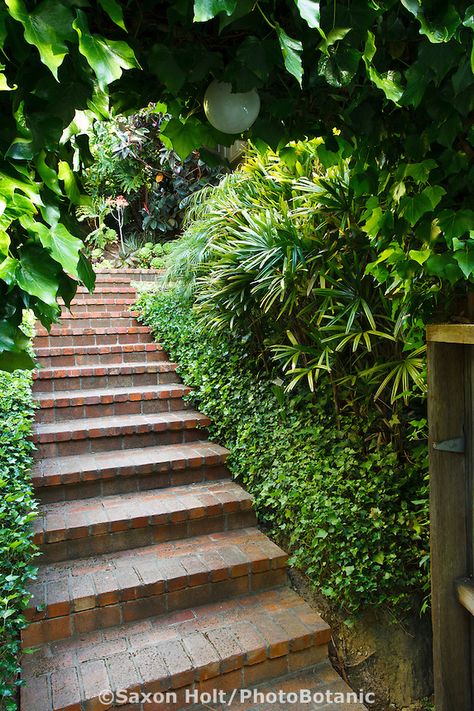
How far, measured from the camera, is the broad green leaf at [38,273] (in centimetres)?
71

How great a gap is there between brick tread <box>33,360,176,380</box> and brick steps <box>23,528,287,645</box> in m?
1.53

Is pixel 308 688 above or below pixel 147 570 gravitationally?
below

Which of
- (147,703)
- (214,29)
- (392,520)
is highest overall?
(214,29)

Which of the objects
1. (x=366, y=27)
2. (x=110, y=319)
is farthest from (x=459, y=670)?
(x=110, y=319)

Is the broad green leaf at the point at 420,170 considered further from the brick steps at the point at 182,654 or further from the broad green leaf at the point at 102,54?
the brick steps at the point at 182,654

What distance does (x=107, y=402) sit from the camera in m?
3.22

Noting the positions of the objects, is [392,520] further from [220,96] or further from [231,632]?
[220,96]

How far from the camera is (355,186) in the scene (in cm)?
136

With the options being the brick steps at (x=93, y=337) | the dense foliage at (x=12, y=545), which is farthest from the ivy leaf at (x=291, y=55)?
the brick steps at (x=93, y=337)

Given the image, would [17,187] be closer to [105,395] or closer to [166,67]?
[166,67]

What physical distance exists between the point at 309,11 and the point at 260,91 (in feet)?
1.32

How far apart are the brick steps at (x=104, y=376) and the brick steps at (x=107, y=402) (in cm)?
7

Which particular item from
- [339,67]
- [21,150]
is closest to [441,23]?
[339,67]

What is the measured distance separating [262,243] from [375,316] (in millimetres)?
746
